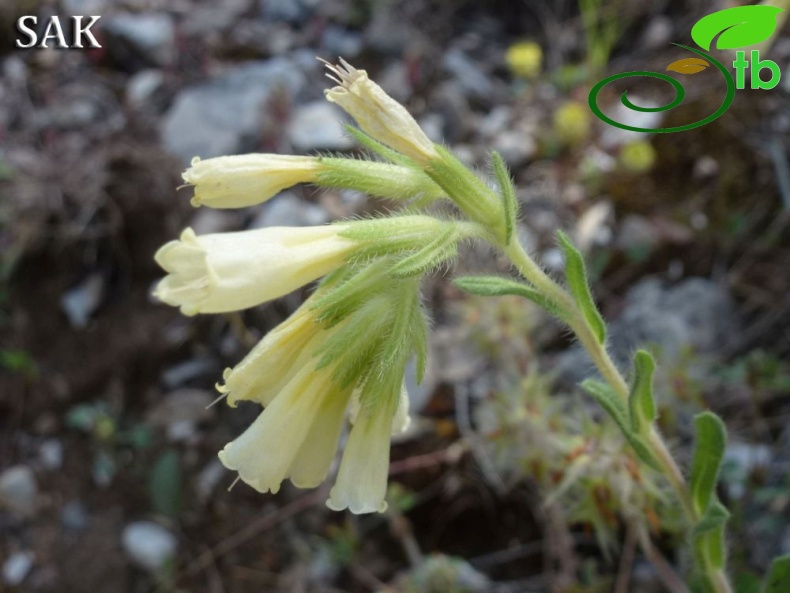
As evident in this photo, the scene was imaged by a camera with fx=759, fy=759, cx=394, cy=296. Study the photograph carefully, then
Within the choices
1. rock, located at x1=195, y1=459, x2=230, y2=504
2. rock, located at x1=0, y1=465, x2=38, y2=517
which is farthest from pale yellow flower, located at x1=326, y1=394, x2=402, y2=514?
rock, located at x1=0, y1=465, x2=38, y2=517

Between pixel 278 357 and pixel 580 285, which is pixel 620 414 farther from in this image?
pixel 278 357

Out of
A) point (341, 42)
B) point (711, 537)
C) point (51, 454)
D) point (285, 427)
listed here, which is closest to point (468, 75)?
point (341, 42)

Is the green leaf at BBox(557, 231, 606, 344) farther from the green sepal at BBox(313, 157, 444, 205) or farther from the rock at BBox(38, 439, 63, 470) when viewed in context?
the rock at BBox(38, 439, 63, 470)

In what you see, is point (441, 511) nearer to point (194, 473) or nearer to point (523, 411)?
point (523, 411)

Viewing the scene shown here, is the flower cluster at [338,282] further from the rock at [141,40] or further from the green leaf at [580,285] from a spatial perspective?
the rock at [141,40]

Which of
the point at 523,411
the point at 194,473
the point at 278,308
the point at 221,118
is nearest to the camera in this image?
the point at 523,411

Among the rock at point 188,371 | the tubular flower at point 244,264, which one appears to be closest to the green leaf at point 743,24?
the tubular flower at point 244,264

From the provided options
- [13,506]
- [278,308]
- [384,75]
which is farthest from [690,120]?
[13,506]
